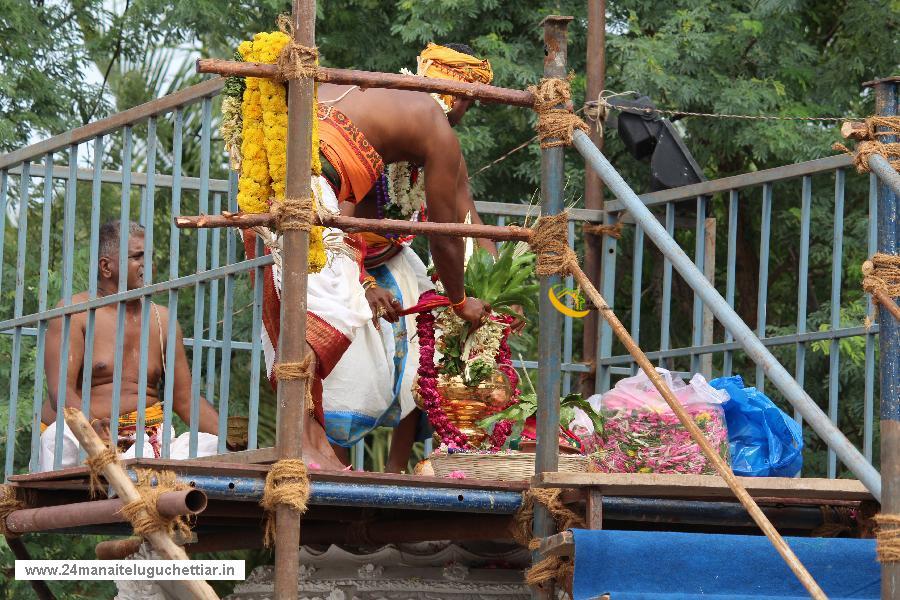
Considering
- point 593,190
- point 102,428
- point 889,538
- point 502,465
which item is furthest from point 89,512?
point 593,190

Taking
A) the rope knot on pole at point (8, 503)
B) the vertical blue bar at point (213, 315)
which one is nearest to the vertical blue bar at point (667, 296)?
the vertical blue bar at point (213, 315)

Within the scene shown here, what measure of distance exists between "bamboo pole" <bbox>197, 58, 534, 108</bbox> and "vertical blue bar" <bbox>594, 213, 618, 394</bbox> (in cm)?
268

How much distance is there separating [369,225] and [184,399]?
2872 millimetres

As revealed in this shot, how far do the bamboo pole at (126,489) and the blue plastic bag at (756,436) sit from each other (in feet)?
7.23

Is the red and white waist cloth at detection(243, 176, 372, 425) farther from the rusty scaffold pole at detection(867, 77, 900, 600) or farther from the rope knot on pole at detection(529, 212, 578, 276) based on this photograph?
the rusty scaffold pole at detection(867, 77, 900, 600)

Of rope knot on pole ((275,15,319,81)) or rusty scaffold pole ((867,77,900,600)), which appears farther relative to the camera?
rope knot on pole ((275,15,319,81))

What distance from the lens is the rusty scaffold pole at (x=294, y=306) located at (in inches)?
187

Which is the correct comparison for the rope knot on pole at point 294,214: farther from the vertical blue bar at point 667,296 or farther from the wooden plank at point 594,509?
the vertical blue bar at point 667,296

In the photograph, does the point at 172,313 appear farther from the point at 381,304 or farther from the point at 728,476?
the point at 728,476

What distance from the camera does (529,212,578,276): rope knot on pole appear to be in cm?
512

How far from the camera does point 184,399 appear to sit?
762cm

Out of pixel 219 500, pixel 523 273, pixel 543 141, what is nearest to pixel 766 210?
pixel 523 273

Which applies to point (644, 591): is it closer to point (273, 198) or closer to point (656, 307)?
point (273, 198)

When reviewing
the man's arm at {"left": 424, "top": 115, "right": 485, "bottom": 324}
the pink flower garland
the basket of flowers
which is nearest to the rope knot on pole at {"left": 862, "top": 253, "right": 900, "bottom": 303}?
the basket of flowers
